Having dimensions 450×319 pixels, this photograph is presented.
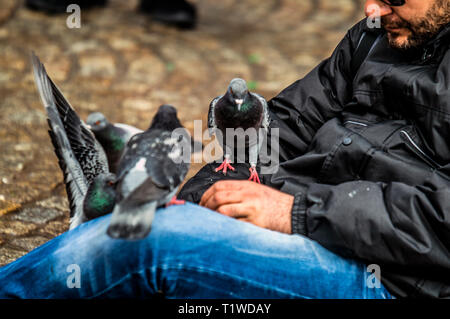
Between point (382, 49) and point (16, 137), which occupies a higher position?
point (382, 49)

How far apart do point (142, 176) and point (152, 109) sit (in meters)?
3.33

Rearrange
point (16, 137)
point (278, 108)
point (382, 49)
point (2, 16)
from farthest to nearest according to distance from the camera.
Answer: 1. point (2, 16)
2. point (16, 137)
3. point (278, 108)
4. point (382, 49)

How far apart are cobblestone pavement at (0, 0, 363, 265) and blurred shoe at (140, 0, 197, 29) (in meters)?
0.16

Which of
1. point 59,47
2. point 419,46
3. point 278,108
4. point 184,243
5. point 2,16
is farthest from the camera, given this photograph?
point 2,16

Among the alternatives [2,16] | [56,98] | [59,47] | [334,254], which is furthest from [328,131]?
[2,16]

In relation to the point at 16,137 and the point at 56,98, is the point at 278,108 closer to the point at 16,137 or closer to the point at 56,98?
the point at 56,98

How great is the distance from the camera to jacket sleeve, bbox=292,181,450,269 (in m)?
1.82

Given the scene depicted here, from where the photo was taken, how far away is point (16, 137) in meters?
4.55

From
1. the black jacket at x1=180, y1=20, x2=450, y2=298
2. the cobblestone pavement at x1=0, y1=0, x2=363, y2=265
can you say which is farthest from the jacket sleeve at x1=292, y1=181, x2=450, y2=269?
the cobblestone pavement at x1=0, y1=0, x2=363, y2=265

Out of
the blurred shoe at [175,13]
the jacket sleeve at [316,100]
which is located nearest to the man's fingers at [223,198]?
the jacket sleeve at [316,100]

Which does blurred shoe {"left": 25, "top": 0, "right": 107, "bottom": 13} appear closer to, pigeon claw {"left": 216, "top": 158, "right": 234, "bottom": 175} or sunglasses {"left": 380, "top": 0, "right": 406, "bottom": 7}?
pigeon claw {"left": 216, "top": 158, "right": 234, "bottom": 175}

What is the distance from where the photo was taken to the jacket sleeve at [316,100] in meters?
2.62

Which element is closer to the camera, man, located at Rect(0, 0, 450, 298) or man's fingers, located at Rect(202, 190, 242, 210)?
man, located at Rect(0, 0, 450, 298)
